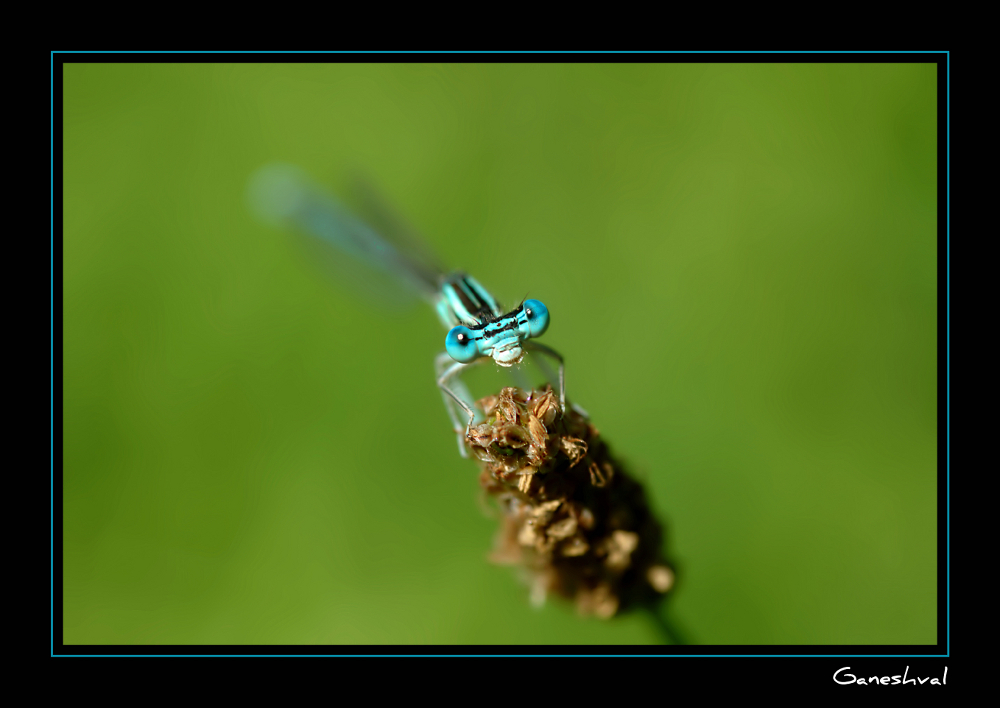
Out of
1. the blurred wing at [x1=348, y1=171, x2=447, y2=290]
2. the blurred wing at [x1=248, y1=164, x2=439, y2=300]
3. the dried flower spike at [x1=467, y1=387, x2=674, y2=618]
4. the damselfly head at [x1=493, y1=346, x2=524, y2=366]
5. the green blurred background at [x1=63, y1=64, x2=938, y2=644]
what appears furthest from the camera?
the blurred wing at [x1=248, y1=164, x2=439, y2=300]

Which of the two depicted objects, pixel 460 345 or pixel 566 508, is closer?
pixel 566 508

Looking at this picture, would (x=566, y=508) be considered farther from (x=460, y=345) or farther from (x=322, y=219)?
(x=322, y=219)

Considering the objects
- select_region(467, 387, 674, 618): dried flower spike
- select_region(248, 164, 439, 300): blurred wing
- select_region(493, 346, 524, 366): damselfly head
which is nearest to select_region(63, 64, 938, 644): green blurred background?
select_region(248, 164, 439, 300): blurred wing

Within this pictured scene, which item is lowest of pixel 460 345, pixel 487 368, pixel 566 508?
pixel 566 508

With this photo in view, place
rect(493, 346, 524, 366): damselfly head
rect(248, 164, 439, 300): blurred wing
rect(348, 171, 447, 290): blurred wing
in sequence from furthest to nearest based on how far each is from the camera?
rect(248, 164, 439, 300): blurred wing < rect(348, 171, 447, 290): blurred wing < rect(493, 346, 524, 366): damselfly head

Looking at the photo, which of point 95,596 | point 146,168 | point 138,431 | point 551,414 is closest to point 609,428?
point 551,414

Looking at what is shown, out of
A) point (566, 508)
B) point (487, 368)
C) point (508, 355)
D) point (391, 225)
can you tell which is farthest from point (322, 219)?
point (566, 508)

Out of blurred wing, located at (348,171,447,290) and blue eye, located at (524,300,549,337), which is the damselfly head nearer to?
blue eye, located at (524,300,549,337)

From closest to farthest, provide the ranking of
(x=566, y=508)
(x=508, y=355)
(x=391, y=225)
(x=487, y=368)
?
(x=566, y=508), (x=508, y=355), (x=487, y=368), (x=391, y=225)
